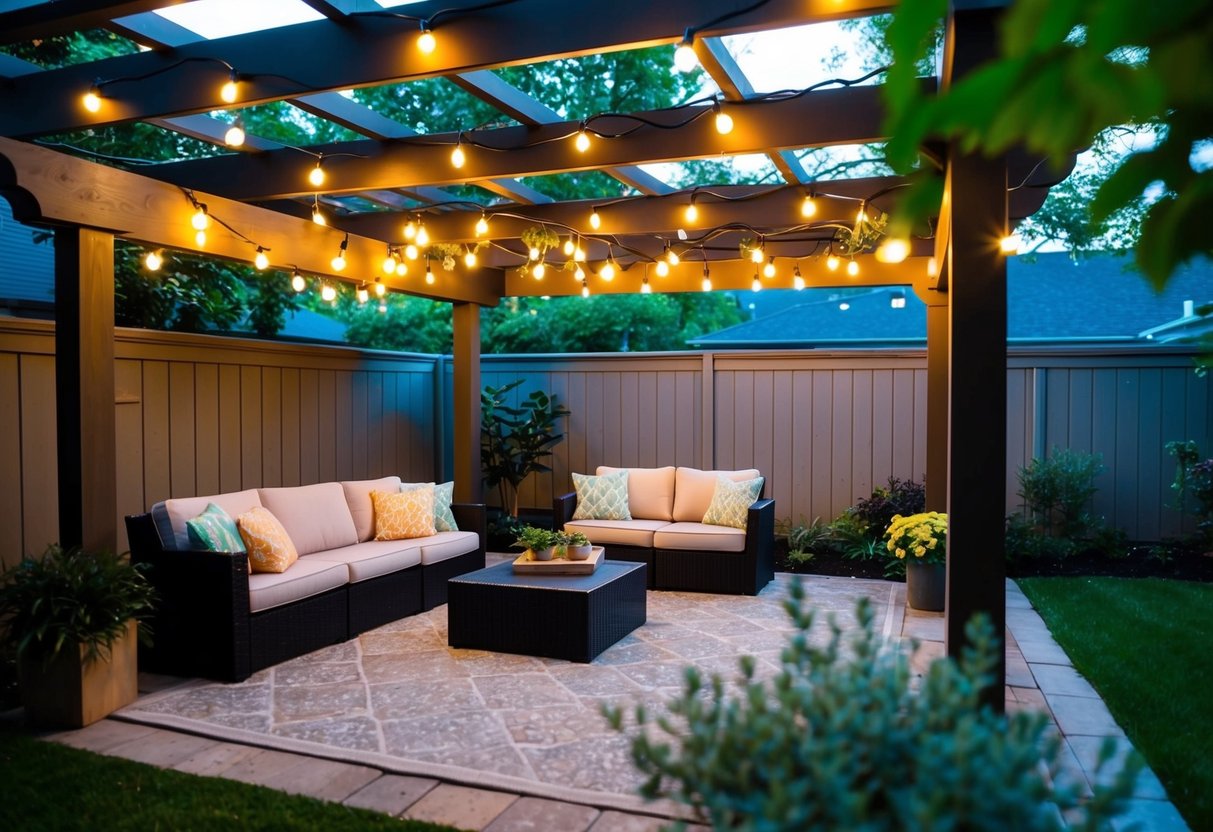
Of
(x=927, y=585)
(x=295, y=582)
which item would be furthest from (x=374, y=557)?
(x=927, y=585)

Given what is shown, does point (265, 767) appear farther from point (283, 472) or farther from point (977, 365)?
point (283, 472)

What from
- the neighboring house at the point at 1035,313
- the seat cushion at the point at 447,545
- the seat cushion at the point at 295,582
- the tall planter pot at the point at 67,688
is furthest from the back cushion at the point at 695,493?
the neighboring house at the point at 1035,313

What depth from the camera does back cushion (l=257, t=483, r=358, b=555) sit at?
5.71m

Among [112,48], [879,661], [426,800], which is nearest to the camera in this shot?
[879,661]

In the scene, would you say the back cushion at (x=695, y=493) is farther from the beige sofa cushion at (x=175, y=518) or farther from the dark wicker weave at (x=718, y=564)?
the beige sofa cushion at (x=175, y=518)

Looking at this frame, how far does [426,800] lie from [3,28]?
10.4 ft

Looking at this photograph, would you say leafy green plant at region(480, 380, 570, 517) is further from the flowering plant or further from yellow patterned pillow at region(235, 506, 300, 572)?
the flowering plant

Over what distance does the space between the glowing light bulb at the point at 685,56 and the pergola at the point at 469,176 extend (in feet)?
0.08

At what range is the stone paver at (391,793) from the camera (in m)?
3.17

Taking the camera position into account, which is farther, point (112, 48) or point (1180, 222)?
point (112, 48)

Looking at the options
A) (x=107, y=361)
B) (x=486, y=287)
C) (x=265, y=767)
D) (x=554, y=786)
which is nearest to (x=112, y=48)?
(x=486, y=287)

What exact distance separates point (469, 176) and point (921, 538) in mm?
3698

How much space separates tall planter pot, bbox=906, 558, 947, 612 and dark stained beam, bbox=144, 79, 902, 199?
10.4 feet

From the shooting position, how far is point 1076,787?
1177 millimetres
